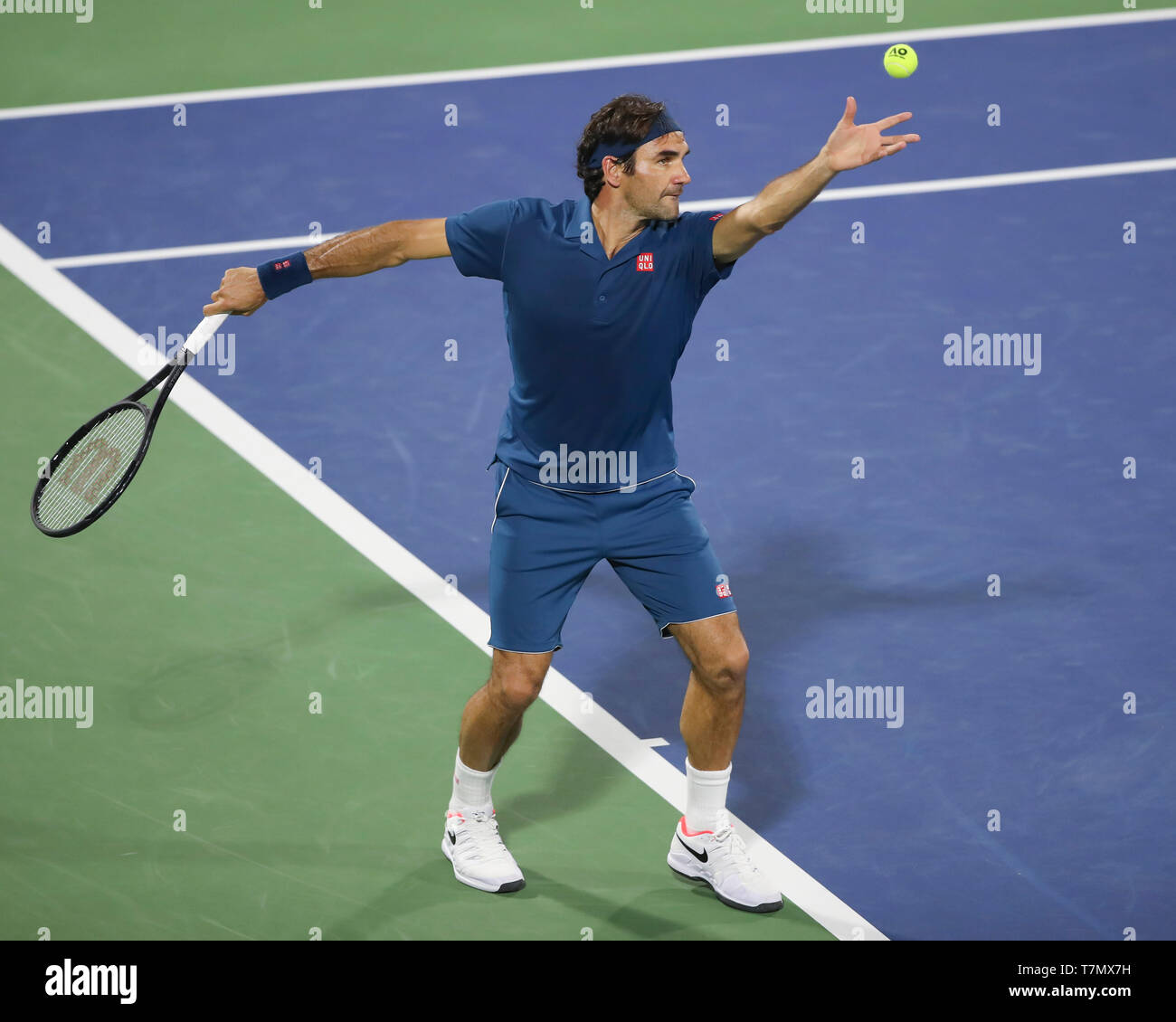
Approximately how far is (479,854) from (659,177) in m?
2.59

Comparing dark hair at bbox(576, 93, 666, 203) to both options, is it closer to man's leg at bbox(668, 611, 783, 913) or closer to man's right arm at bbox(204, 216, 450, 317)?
man's right arm at bbox(204, 216, 450, 317)

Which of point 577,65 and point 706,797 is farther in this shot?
point 577,65

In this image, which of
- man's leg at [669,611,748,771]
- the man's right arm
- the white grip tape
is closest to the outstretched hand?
the man's right arm

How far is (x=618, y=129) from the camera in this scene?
5.60 m

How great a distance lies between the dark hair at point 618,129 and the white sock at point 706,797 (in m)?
2.16

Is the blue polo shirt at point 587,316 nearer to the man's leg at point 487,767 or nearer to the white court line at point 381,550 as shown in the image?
the man's leg at point 487,767

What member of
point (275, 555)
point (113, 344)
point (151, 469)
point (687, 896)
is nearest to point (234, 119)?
point (113, 344)

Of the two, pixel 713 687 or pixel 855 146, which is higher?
pixel 855 146

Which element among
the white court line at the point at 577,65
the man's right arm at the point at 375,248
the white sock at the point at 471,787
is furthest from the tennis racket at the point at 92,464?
the white court line at the point at 577,65

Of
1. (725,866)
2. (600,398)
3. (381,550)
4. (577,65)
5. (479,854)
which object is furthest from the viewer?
(577,65)

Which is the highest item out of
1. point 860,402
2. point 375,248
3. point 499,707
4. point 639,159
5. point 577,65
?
point 577,65

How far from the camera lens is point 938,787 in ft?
21.0

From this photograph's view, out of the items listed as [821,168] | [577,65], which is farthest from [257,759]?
[577,65]

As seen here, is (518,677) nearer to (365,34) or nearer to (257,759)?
(257,759)
